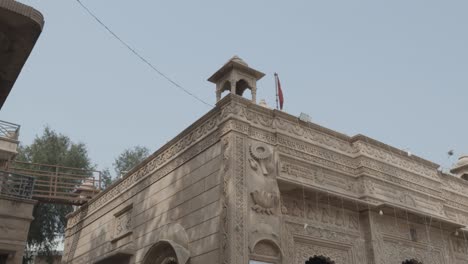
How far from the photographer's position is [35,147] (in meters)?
22.8

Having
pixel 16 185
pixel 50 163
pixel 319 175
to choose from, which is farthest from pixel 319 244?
pixel 50 163

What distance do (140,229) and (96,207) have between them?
3641 millimetres

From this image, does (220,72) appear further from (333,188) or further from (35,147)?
(35,147)

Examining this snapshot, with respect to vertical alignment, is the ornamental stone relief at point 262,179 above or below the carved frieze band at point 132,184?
below

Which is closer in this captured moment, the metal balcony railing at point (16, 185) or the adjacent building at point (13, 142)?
the adjacent building at point (13, 142)

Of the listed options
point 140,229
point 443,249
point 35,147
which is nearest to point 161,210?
point 140,229

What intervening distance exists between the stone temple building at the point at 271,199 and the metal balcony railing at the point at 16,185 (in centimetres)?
263

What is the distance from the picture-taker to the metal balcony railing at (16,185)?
938cm

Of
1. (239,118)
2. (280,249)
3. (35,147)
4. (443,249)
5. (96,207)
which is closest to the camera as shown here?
(280,249)

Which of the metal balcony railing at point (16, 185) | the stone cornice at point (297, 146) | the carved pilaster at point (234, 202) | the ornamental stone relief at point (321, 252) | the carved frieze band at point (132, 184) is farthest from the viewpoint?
the carved frieze band at point (132, 184)

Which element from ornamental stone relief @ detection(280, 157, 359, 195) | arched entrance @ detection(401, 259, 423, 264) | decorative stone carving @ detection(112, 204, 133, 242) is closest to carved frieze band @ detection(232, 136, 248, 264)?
ornamental stone relief @ detection(280, 157, 359, 195)

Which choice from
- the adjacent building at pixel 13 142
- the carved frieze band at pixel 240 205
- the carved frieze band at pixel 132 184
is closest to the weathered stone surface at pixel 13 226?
the adjacent building at pixel 13 142

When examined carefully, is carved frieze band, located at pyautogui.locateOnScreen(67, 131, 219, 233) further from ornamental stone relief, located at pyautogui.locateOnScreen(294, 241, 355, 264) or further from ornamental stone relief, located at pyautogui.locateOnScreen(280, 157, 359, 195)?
ornamental stone relief, located at pyautogui.locateOnScreen(294, 241, 355, 264)

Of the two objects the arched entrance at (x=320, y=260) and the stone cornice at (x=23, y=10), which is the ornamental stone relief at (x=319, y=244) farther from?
the stone cornice at (x=23, y=10)
